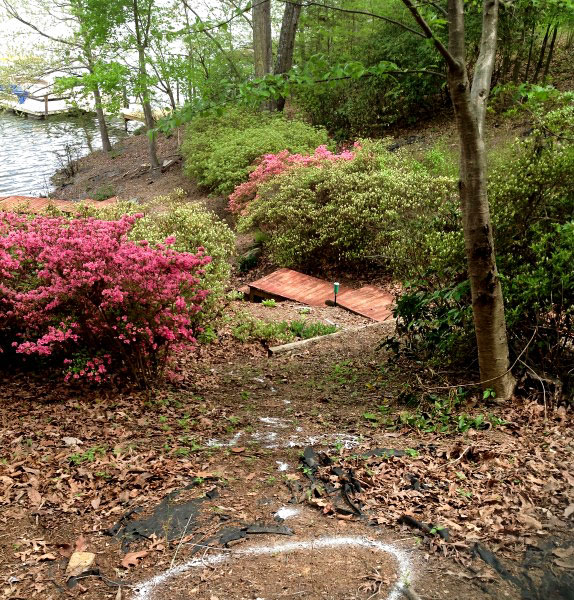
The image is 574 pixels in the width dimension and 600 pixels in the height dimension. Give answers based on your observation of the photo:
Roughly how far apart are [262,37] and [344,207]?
37.5 ft

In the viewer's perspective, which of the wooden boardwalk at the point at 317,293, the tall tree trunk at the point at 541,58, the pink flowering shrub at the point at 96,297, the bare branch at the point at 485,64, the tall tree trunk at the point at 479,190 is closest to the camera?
the tall tree trunk at the point at 479,190

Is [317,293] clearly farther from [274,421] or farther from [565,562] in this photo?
[565,562]

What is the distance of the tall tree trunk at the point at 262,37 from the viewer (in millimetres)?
18812

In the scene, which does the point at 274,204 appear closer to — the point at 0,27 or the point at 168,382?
the point at 168,382

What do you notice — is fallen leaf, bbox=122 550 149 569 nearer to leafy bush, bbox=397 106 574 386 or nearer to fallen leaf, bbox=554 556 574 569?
fallen leaf, bbox=554 556 574 569

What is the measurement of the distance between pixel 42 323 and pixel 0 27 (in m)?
23.2

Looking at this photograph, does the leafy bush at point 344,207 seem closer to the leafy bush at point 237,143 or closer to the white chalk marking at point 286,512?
the leafy bush at point 237,143

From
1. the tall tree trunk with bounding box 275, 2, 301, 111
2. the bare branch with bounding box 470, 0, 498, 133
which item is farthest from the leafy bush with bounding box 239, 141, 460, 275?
the tall tree trunk with bounding box 275, 2, 301, 111

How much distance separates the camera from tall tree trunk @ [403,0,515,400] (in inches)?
146

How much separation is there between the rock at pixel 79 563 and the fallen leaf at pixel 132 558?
178 mm

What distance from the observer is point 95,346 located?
18.3 ft

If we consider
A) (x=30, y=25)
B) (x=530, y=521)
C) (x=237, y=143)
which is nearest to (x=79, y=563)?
(x=530, y=521)

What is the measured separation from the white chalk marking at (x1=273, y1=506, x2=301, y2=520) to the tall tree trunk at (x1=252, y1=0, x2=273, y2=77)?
17.9 m

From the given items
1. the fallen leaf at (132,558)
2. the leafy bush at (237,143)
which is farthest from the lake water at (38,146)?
the fallen leaf at (132,558)
